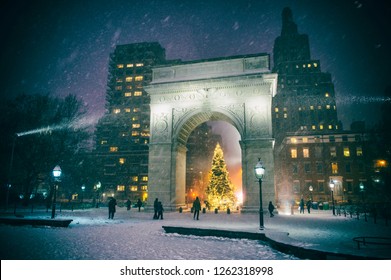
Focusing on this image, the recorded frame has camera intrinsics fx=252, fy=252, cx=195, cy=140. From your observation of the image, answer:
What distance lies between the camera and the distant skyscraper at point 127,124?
74.6 m

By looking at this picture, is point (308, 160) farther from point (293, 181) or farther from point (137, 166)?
point (137, 166)

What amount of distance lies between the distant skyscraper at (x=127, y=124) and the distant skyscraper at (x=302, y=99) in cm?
4382

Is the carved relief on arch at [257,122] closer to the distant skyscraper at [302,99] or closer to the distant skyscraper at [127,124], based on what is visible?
the distant skyscraper at [127,124]

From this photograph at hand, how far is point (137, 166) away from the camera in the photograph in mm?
75688

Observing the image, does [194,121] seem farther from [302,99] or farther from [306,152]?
[302,99]

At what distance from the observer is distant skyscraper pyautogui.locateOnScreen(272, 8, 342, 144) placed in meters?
79.9

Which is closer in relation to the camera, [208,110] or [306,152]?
[208,110]

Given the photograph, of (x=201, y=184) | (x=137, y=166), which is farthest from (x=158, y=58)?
(x=201, y=184)

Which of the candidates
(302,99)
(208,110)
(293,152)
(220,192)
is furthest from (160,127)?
(302,99)

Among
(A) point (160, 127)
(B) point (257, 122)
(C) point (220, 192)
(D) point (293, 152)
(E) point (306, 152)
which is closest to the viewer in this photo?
(B) point (257, 122)

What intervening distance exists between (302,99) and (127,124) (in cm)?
5870

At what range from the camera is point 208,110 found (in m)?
25.6

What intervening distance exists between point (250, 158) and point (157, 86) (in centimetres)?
1239

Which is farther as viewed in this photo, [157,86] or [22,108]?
[22,108]
